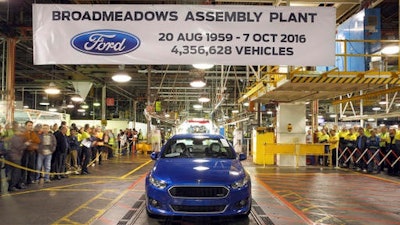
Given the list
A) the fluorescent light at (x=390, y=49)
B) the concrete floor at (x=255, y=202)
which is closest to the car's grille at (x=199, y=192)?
the concrete floor at (x=255, y=202)

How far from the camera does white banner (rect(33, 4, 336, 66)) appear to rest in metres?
6.63

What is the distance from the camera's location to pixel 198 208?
19.8ft

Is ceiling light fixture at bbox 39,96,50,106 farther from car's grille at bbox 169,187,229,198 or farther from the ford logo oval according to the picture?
car's grille at bbox 169,187,229,198

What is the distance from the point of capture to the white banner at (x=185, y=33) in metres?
6.63

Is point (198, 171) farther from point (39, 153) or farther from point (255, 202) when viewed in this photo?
point (39, 153)

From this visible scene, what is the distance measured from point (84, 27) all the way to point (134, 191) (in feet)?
15.7

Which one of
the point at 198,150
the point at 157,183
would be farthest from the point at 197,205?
the point at 198,150

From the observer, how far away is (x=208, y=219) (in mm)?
6852

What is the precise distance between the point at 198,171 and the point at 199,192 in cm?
48

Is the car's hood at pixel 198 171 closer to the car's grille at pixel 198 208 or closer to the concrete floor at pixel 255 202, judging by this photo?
the car's grille at pixel 198 208

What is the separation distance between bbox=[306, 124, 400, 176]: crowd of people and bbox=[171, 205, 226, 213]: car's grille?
1047cm

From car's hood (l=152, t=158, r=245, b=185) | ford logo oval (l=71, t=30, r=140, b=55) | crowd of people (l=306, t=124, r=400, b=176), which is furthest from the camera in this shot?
crowd of people (l=306, t=124, r=400, b=176)

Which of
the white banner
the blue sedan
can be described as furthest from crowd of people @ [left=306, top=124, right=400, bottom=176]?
the blue sedan

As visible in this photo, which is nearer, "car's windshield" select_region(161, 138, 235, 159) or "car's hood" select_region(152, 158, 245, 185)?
"car's hood" select_region(152, 158, 245, 185)
